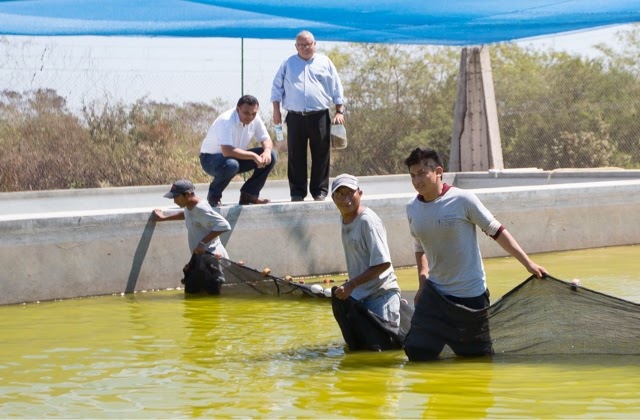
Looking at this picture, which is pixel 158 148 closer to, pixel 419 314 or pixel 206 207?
pixel 206 207

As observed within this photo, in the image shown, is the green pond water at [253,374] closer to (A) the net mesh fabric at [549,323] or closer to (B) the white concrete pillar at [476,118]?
(A) the net mesh fabric at [549,323]

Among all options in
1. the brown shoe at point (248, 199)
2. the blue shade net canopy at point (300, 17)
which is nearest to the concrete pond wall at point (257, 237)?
the brown shoe at point (248, 199)

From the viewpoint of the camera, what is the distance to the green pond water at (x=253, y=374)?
705 cm

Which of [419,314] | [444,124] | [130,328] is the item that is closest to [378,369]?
[419,314]

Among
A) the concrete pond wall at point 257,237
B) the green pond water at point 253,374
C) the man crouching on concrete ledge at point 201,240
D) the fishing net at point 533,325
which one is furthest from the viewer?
the man crouching on concrete ledge at point 201,240

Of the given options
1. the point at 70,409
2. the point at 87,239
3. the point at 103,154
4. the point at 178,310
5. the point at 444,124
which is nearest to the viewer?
the point at 70,409

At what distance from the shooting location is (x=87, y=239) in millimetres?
12141

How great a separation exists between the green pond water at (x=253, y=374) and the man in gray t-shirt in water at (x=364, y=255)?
0.40m

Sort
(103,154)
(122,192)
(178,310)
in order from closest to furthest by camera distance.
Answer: (178,310) < (122,192) < (103,154)

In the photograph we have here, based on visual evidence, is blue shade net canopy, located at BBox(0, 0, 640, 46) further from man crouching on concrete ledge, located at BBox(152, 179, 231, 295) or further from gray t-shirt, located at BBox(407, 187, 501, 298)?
gray t-shirt, located at BBox(407, 187, 501, 298)

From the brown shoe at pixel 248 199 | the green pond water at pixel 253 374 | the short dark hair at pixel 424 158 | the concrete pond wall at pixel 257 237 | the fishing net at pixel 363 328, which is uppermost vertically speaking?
the short dark hair at pixel 424 158

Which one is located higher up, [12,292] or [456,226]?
[456,226]

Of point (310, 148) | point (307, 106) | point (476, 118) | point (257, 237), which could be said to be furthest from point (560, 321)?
point (476, 118)

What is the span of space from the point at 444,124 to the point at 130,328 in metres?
16.4
